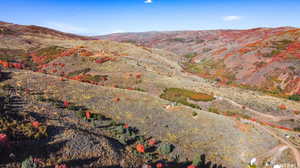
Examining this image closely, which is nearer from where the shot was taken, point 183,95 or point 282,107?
point 282,107

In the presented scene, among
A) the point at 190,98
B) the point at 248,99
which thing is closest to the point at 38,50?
the point at 190,98

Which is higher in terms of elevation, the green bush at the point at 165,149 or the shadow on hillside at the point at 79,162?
the shadow on hillside at the point at 79,162

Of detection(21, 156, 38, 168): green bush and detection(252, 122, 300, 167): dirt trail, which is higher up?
detection(21, 156, 38, 168): green bush

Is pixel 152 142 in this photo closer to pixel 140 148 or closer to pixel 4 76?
pixel 140 148

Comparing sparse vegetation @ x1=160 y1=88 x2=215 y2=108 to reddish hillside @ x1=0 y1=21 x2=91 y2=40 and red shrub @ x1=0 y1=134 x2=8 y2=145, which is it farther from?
reddish hillside @ x1=0 y1=21 x2=91 y2=40

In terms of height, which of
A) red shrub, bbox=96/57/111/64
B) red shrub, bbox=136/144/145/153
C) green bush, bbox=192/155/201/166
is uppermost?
red shrub, bbox=96/57/111/64

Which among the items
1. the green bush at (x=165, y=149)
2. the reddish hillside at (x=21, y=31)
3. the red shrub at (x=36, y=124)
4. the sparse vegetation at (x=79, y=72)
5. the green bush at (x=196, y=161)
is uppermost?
the reddish hillside at (x=21, y=31)

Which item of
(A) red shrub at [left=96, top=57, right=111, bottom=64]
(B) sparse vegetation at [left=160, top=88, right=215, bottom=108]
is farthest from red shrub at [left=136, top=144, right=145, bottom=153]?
(A) red shrub at [left=96, top=57, right=111, bottom=64]

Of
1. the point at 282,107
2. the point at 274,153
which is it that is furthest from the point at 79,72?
the point at 282,107

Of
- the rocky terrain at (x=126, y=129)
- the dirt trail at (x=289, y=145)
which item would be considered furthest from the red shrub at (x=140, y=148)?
the dirt trail at (x=289, y=145)

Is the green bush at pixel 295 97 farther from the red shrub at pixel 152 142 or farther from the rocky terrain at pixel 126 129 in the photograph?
the red shrub at pixel 152 142

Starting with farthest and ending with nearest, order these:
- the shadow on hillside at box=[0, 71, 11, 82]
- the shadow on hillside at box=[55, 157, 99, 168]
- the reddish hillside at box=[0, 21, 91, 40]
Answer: the reddish hillside at box=[0, 21, 91, 40], the shadow on hillside at box=[0, 71, 11, 82], the shadow on hillside at box=[55, 157, 99, 168]

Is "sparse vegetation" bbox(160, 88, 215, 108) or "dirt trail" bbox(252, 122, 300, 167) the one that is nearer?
"dirt trail" bbox(252, 122, 300, 167)

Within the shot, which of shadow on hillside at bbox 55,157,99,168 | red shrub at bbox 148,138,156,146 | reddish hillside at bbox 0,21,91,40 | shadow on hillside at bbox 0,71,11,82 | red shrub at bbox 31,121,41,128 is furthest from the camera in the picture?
reddish hillside at bbox 0,21,91,40
